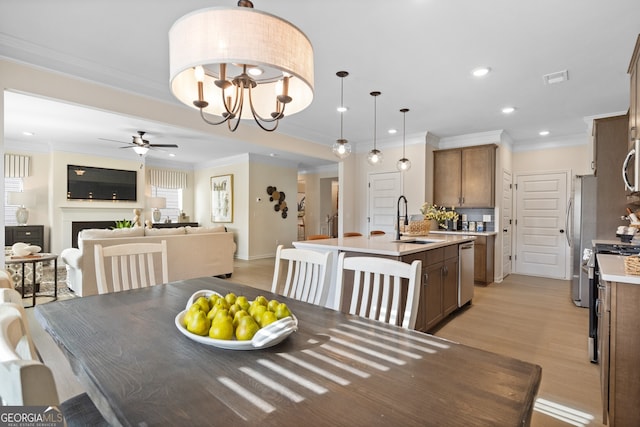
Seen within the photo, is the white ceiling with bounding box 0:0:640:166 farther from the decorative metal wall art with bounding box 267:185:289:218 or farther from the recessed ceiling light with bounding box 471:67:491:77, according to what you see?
the decorative metal wall art with bounding box 267:185:289:218

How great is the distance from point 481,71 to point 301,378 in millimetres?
3395

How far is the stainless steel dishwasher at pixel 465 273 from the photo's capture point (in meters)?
3.65

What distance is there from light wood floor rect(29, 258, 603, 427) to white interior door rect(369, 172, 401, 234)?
6.53 ft

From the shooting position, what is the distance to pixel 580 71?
10.3 feet

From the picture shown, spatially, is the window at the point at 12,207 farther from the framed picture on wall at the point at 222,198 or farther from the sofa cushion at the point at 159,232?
the sofa cushion at the point at 159,232

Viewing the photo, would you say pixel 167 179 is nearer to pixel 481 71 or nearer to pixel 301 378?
pixel 481 71

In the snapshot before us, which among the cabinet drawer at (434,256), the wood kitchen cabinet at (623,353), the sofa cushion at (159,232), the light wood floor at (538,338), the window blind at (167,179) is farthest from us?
the window blind at (167,179)

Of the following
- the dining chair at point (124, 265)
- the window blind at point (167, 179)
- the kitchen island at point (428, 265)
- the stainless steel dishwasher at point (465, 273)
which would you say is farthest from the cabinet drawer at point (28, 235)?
the stainless steel dishwasher at point (465, 273)

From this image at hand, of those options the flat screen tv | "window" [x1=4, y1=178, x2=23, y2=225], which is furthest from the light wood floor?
"window" [x1=4, y1=178, x2=23, y2=225]

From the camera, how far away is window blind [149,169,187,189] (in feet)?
28.2

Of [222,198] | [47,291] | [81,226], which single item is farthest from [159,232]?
[81,226]

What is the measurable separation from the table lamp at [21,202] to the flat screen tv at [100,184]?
65 cm

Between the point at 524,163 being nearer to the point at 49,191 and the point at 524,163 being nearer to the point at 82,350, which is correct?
the point at 82,350

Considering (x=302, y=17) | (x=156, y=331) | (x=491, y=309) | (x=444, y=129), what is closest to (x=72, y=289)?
(x=156, y=331)
